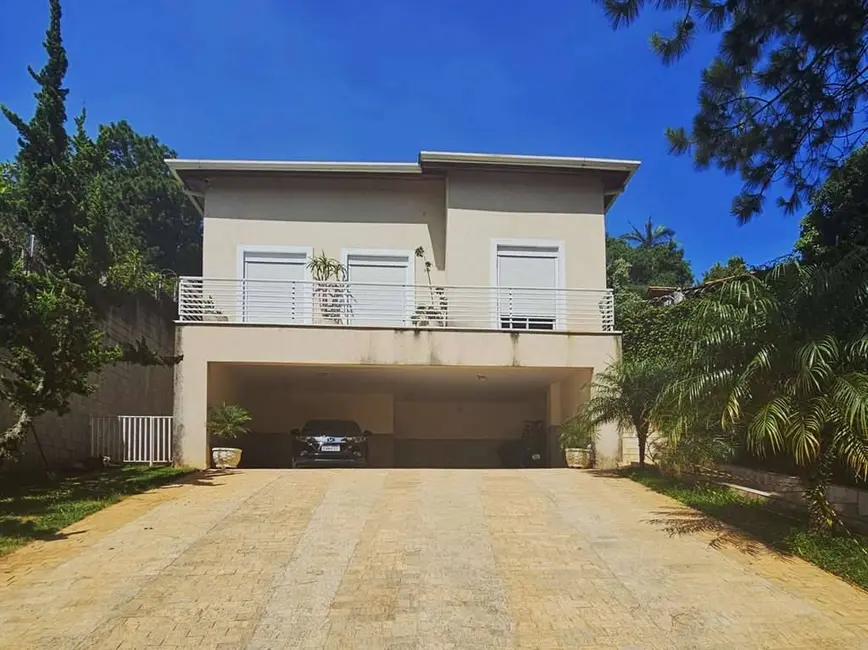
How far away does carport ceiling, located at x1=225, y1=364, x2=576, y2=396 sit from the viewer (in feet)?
52.9

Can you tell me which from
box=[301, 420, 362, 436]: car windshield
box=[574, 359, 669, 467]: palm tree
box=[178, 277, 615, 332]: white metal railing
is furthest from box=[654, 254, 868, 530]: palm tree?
box=[301, 420, 362, 436]: car windshield

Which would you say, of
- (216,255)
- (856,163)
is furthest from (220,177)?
(856,163)

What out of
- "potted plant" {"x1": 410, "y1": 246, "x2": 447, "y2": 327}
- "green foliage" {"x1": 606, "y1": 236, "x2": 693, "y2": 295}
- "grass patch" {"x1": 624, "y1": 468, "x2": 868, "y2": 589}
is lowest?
"grass patch" {"x1": 624, "y1": 468, "x2": 868, "y2": 589}

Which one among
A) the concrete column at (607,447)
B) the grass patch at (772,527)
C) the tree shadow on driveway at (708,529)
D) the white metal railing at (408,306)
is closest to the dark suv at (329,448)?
the white metal railing at (408,306)

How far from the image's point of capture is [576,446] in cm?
1515

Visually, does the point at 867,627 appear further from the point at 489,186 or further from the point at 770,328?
the point at 489,186

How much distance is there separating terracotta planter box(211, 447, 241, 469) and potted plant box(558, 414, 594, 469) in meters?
6.46

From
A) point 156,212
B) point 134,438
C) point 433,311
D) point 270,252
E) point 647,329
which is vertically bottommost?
point 134,438

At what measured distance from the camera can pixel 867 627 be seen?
5.41m

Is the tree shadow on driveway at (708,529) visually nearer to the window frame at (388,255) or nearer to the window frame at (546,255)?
the window frame at (546,255)

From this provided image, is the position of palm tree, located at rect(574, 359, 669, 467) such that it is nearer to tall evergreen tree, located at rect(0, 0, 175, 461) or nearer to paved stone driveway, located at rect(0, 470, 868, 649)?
paved stone driveway, located at rect(0, 470, 868, 649)

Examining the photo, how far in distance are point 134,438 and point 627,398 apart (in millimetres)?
9569

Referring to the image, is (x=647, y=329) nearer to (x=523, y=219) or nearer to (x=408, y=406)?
(x=523, y=219)

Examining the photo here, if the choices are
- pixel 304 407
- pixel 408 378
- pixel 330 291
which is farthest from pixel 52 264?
pixel 304 407
